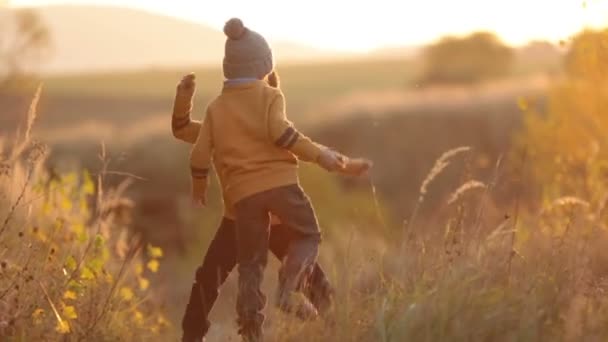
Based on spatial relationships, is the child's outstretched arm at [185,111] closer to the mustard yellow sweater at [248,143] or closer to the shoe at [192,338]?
the mustard yellow sweater at [248,143]

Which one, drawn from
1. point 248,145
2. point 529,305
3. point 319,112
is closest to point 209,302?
point 248,145

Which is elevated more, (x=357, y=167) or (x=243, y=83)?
(x=243, y=83)

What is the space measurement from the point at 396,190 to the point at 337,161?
2802 centimetres

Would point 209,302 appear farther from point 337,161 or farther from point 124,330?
point 337,161

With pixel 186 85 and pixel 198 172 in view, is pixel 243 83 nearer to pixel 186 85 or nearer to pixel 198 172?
pixel 186 85

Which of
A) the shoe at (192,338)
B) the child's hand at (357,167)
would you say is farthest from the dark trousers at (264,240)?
the shoe at (192,338)

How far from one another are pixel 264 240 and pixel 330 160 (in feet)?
1.76

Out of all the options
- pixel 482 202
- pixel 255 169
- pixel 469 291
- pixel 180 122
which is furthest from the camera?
pixel 180 122

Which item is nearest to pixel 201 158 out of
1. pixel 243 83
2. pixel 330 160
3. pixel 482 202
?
pixel 243 83

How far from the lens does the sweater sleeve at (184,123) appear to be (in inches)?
259

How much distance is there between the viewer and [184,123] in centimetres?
667

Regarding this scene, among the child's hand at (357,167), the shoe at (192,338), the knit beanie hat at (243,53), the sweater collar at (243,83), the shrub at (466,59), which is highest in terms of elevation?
the knit beanie hat at (243,53)

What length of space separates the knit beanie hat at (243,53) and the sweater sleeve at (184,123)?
0.34 meters

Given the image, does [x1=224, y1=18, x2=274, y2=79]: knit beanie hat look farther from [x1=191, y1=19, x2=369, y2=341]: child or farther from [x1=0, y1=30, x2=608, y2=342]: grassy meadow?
[x1=0, y1=30, x2=608, y2=342]: grassy meadow
